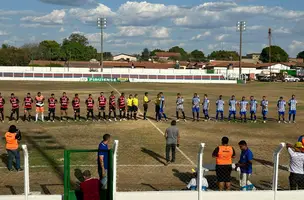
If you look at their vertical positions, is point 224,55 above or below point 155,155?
above

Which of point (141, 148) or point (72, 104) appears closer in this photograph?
point (141, 148)

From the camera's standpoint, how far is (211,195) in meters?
8.88

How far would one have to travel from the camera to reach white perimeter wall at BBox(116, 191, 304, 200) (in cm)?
867

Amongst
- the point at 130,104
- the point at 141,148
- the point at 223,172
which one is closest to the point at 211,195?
the point at 223,172

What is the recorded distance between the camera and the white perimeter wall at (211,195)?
28.5 ft

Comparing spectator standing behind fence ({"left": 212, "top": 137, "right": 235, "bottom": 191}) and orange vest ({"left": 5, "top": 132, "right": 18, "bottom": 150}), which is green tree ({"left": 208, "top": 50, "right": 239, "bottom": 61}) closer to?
orange vest ({"left": 5, "top": 132, "right": 18, "bottom": 150})

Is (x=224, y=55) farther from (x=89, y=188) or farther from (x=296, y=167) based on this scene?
(x=89, y=188)

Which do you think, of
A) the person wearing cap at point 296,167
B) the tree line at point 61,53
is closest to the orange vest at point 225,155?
the person wearing cap at point 296,167

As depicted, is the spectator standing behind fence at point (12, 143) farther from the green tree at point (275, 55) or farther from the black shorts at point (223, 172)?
the green tree at point (275, 55)

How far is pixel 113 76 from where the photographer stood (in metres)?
72.0

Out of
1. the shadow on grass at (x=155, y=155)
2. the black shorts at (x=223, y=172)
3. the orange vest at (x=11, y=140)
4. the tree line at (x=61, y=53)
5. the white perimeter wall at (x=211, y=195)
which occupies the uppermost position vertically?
the tree line at (x=61, y=53)

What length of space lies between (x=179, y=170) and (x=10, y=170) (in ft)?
18.1

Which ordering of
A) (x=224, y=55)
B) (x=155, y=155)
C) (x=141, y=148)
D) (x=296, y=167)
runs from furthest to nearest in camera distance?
(x=224, y=55) → (x=141, y=148) → (x=155, y=155) → (x=296, y=167)

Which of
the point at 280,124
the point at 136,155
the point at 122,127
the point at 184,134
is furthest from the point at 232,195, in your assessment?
the point at 280,124
